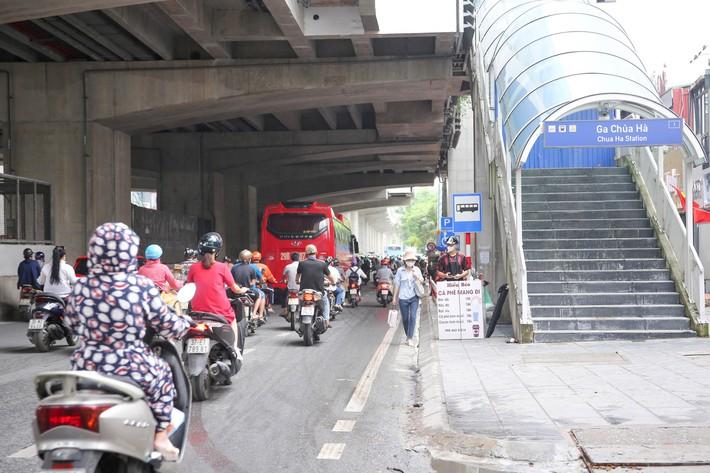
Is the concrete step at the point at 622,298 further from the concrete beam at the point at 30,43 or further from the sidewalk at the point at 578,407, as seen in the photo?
the concrete beam at the point at 30,43

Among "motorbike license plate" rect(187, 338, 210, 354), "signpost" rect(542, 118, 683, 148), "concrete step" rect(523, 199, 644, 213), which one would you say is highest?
"signpost" rect(542, 118, 683, 148)

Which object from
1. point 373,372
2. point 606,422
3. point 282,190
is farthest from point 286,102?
point 282,190

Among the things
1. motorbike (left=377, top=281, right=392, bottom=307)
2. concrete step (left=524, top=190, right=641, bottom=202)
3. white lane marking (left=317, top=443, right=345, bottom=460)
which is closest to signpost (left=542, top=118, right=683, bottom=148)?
concrete step (left=524, top=190, right=641, bottom=202)

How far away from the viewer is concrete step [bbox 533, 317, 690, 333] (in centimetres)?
1266

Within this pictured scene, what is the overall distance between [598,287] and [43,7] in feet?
40.1

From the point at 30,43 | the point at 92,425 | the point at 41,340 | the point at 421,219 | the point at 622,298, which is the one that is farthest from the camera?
the point at 421,219

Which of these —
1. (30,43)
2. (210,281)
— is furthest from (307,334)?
(30,43)

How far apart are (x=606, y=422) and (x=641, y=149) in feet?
33.5

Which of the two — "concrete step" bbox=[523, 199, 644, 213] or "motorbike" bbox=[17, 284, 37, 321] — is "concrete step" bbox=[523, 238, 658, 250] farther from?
"motorbike" bbox=[17, 284, 37, 321]

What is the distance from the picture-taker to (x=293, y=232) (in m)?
27.7

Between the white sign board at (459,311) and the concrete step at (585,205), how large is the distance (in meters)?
3.10

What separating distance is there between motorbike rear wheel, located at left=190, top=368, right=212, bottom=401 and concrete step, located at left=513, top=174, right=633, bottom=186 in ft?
33.9

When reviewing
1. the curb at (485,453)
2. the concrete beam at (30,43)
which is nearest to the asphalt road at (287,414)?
the curb at (485,453)

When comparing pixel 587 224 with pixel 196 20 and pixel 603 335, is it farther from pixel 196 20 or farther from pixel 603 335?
pixel 196 20
